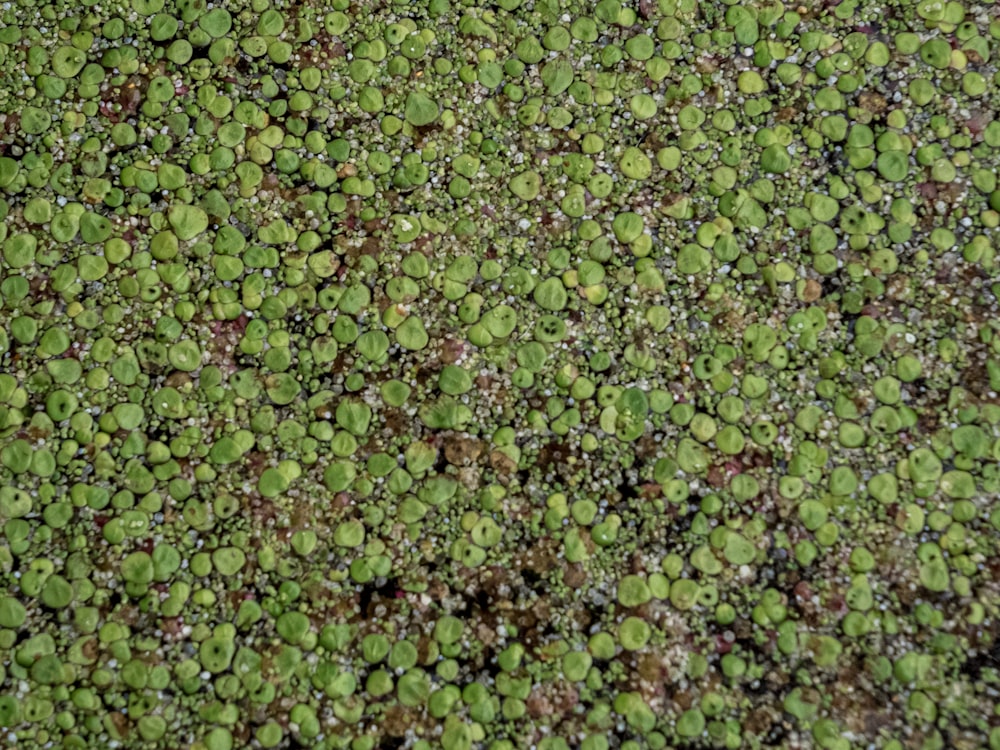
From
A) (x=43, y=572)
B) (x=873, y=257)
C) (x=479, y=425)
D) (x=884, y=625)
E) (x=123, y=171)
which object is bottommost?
(x=43, y=572)

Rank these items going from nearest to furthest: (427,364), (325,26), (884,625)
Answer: (884,625) → (427,364) → (325,26)

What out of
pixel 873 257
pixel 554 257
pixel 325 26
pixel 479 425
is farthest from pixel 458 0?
pixel 873 257

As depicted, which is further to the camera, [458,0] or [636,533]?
[458,0]

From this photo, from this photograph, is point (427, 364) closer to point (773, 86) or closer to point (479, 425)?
point (479, 425)

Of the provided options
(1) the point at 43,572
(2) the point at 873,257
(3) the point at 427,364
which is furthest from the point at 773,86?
(1) the point at 43,572

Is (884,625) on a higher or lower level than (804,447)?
lower

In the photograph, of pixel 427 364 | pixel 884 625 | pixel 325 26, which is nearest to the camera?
pixel 884 625
